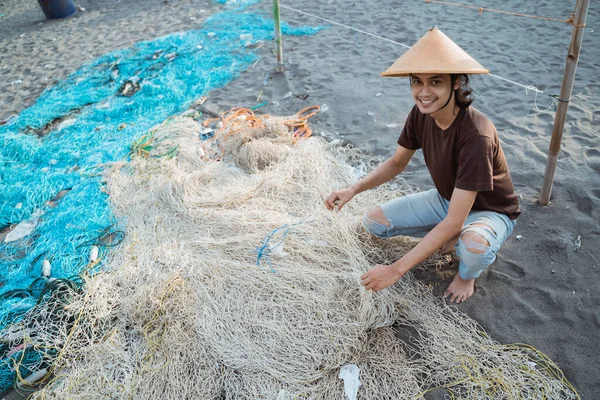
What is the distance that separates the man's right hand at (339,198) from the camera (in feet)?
8.96

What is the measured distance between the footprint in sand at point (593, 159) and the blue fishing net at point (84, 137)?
12.7ft

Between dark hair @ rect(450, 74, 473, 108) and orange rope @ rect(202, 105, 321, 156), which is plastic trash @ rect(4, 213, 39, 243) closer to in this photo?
orange rope @ rect(202, 105, 321, 156)

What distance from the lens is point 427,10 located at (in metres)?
7.29

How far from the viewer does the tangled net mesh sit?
7.14ft

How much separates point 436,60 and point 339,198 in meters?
1.06

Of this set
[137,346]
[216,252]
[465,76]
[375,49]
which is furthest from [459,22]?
[137,346]

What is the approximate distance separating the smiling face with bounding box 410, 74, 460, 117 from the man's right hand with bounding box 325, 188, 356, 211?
2.54ft

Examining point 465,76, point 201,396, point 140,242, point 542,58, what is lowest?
point 201,396

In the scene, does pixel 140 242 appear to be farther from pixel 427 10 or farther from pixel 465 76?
pixel 427 10

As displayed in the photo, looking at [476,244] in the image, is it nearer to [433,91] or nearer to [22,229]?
[433,91]

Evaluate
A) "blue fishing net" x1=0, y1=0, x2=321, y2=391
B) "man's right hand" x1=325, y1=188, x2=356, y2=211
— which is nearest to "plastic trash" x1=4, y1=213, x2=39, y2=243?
"blue fishing net" x1=0, y1=0, x2=321, y2=391

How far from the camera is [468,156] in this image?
212 cm

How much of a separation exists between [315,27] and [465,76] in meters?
5.58

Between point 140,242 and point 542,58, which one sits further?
point 542,58
